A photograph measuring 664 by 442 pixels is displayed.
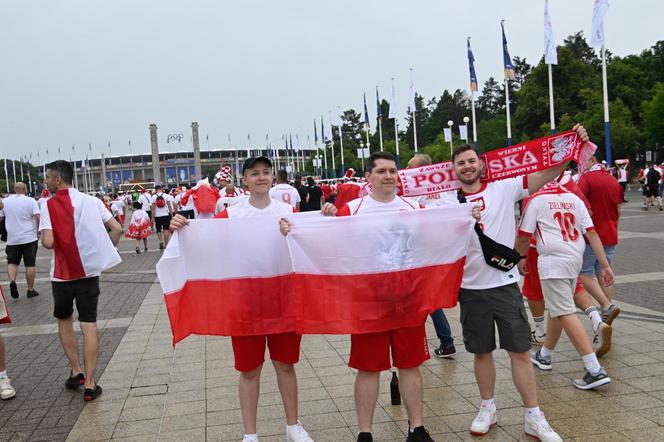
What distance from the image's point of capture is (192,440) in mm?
4297

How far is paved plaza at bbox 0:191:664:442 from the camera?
4.34m

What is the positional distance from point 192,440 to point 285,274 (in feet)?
4.47

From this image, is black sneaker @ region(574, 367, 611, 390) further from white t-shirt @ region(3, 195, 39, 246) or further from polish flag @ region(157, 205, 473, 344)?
white t-shirt @ region(3, 195, 39, 246)

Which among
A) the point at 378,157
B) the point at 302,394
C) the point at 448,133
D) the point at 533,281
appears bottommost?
the point at 302,394

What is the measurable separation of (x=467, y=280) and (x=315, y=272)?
1.04 m

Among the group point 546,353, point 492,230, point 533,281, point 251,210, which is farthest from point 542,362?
point 251,210

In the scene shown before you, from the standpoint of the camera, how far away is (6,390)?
5.42 metres

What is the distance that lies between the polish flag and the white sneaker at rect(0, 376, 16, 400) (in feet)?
7.69

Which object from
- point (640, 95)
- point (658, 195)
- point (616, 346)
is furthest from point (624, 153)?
point (616, 346)

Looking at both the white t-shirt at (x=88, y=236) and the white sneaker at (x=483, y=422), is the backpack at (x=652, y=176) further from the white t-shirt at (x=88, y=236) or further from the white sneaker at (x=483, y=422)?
the white t-shirt at (x=88, y=236)

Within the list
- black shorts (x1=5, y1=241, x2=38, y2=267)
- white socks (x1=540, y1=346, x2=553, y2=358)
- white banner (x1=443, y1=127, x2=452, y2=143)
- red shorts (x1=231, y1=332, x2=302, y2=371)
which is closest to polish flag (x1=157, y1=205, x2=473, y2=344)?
red shorts (x1=231, y1=332, x2=302, y2=371)

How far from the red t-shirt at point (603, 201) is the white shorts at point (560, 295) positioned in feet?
7.41

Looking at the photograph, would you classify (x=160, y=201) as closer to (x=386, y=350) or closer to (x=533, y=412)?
(x=386, y=350)

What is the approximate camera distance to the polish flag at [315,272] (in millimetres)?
3891
